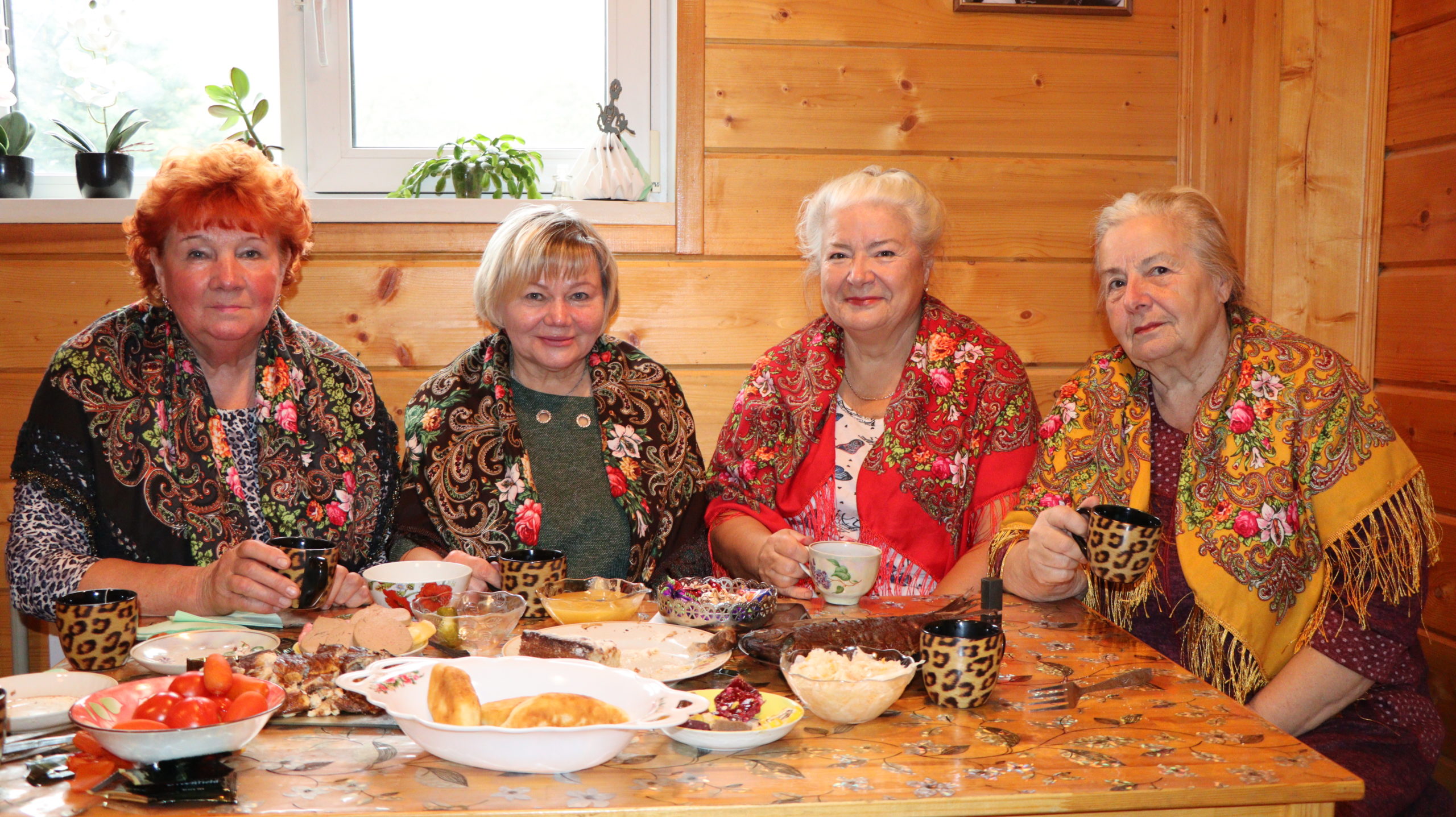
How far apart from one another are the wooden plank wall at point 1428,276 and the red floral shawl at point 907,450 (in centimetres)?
85

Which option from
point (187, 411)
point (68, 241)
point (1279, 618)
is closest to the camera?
point (1279, 618)

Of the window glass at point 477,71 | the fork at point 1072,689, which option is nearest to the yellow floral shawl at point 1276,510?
the fork at point 1072,689

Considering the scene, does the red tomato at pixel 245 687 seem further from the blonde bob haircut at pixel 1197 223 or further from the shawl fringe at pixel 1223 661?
the blonde bob haircut at pixel 1197 223

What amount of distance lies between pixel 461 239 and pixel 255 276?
26.7 inches

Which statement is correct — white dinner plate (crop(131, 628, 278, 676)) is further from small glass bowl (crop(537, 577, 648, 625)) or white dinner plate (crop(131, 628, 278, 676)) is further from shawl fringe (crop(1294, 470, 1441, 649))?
shawl fringe (crop(1294, 470, 1441, 649))

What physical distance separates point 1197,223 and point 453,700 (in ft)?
4.74

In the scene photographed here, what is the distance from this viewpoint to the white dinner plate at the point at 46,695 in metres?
1.07

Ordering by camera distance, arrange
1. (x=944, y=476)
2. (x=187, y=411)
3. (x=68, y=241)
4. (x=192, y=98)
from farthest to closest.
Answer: (x=192, y=98) < (x=68, y=241) < (x=944, y=476) < (x=187, y=411)

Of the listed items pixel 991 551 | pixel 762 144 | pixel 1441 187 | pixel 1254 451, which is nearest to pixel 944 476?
pixel 991 551

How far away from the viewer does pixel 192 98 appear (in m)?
2.65

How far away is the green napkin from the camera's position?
4.64ft

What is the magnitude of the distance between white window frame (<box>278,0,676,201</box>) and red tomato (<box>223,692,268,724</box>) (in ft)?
6.17

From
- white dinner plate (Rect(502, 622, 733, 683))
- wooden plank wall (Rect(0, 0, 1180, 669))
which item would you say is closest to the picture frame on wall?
wooden plank wall (Rect(0, 0, 1180, 669))

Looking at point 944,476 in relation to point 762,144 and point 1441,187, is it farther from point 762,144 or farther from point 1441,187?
point 1441,187
